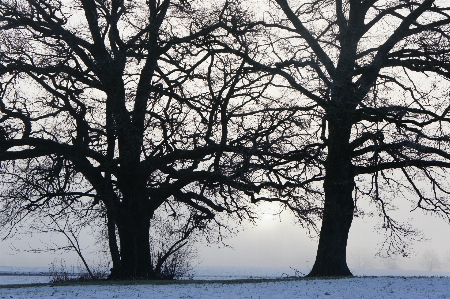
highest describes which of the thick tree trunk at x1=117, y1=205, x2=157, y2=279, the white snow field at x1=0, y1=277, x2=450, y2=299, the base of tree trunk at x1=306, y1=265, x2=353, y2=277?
the thick tree trunk at x1=117, y1=205, x2=157, y2=279

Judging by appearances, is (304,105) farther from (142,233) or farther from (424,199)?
(142,233)

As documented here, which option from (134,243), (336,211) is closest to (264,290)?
(336,211)

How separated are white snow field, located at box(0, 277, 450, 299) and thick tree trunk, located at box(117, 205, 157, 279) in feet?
16.2

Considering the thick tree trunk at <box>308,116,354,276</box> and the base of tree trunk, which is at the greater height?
the thick tree trunk at <box>308,116,354,276</box>

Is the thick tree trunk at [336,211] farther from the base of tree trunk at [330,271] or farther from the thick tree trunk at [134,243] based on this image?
the thick tree trunk at [134,243]

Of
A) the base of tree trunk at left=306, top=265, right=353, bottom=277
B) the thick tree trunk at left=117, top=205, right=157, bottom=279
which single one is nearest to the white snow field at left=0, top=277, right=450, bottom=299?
the base of tree trunk at left=306, top=265, right=353, bottom=277

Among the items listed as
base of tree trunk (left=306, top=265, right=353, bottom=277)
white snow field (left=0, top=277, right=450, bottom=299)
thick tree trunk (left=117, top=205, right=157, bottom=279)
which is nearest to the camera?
white snow field (left=0, top=277, right=450, bottom=299)

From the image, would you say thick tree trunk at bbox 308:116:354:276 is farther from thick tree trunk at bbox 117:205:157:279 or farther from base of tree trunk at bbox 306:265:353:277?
thick tree trunk at bbox 117:205:157:279

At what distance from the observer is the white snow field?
44.1 feet

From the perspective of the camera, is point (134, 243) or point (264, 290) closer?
point (264, 290)

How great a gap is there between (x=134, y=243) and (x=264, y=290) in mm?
7886

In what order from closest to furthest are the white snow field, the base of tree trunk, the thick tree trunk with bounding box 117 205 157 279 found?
the white snow field
the base of tree trunk
the thick tree trunk with bounding box 117 205 157 279

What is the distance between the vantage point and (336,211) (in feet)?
66.4

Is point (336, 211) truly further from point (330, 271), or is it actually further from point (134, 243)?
point (134, 243)
